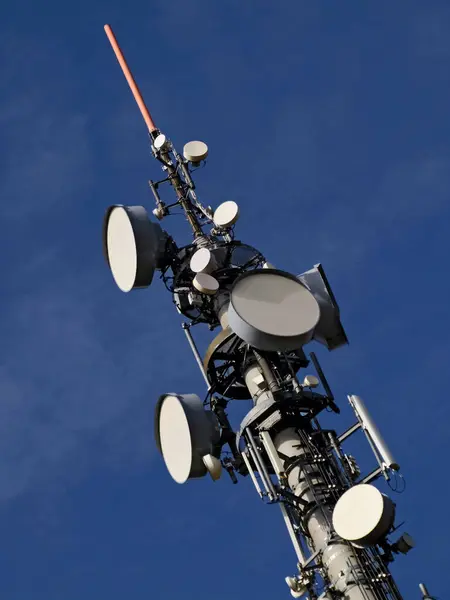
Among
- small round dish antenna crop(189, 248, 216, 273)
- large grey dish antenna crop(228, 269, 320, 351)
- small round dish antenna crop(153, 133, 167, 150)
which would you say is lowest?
large grey dish antenna crop(228, 269, 320, 351)

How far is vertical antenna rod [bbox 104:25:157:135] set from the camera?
34562 millimetres

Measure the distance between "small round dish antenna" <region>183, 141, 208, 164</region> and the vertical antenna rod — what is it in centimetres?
212

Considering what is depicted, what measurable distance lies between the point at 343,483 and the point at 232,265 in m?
7.43

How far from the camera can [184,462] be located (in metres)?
25.0

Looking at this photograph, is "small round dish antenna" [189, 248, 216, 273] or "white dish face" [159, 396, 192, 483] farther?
"small round dish antenna" [189, 248, 216, 273]

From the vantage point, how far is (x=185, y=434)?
984 inches

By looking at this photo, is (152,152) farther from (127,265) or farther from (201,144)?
(127,265)

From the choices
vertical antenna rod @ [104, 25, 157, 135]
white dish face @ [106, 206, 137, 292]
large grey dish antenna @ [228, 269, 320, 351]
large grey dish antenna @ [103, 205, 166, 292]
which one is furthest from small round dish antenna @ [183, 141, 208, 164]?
large grey dish antenna @ [228, 269, 320, 351]

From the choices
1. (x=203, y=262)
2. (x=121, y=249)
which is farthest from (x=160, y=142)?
(x=203, y=262)

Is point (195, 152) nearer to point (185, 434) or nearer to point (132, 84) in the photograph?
point (132, 84)

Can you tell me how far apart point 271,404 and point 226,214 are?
23.0 feet

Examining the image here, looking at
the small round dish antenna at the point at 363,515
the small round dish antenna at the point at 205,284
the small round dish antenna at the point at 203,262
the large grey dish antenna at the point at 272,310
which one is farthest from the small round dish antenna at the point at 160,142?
the small round dish antenna at the point at 363,515

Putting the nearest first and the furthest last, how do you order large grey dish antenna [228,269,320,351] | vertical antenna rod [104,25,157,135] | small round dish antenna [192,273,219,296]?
large grey dish antenna [228,269,320,351] → small round dish antenna [192,273,219,296] → vertical antenna rod [104,25,157,135]

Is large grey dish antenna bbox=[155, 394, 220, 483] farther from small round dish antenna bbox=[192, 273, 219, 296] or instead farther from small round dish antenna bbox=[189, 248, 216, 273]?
small round dish antenna bbox=[189, 248, 216, 273]
